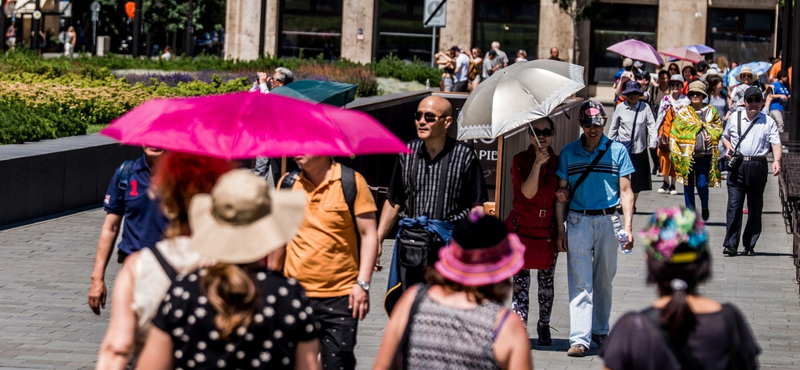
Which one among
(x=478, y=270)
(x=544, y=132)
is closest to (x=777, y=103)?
(x=544, y=132)

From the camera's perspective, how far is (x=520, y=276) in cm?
759

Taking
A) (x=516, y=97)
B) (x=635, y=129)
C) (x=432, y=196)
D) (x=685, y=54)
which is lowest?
(x=432, y=196)

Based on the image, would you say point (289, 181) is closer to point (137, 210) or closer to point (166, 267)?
point (137, 210)

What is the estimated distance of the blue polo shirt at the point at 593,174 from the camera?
7406 millimetres

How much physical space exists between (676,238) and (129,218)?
Result: 112 inches

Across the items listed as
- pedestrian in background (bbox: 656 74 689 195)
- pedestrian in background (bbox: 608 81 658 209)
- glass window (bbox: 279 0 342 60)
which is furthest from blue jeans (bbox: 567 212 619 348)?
glass window (bbox: 279 0 342 60)

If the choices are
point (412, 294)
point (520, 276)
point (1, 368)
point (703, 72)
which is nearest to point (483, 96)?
point (520, 276)

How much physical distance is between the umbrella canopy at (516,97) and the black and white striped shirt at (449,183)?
3.57 ft

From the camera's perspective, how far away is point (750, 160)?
11734 mm

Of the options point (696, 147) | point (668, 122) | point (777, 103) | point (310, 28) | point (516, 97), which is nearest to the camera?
point (516, 97)

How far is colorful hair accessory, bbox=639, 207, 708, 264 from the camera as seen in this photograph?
11.6 feet

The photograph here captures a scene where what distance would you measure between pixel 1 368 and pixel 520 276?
3242mm

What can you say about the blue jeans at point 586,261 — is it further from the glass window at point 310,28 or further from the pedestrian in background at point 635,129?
the glass window at point 310,28

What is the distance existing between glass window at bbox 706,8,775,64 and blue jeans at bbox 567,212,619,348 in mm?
32974
